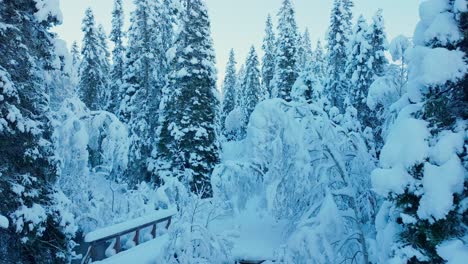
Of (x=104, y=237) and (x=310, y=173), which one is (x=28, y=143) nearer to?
(x=104, y=237)

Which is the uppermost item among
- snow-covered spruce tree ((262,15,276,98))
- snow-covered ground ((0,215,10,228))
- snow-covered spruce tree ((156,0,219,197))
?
snow-covered spruce tree ((262,15,276,98))

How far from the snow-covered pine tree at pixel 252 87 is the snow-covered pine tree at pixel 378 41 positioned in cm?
2200

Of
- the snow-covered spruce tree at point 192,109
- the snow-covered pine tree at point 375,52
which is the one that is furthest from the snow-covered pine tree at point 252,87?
the snow-covered spruce tree at point 192,109

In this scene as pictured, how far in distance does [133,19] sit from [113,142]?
17.3 meters

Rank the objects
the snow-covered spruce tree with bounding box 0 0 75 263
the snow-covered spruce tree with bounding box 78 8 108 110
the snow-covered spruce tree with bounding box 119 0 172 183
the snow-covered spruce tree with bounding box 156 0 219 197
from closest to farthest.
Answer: the snow-covered spruce tree with bounding box 0 0 75 263
the snow-covered spruce tree with bounding box 156 0 219 197
the snow-covered spruce tree with bounding box 119 0 172 183
the snow-covered spruce tree with bounding box 78 8 108 110

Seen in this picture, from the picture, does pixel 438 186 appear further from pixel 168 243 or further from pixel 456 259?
pixel 168 243

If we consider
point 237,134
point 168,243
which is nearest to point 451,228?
point 168,243

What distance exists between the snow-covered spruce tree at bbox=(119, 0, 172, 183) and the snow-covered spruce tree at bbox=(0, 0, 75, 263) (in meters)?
15.3

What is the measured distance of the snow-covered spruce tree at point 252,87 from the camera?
4728 centimetres

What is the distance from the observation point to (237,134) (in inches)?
1935

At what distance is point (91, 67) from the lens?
1356 inches

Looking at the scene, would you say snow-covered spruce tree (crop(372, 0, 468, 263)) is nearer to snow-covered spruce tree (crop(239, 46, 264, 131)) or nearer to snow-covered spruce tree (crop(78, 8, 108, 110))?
snow-covered spruce tree (crop(78, 8, 108, 110))

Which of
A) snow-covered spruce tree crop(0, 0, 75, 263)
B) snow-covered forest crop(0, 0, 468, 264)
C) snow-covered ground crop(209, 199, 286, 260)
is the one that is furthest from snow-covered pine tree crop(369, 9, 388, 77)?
snow-covered spruce tree crop(0, 0, 75, 263)

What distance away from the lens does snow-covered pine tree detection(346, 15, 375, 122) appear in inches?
987
